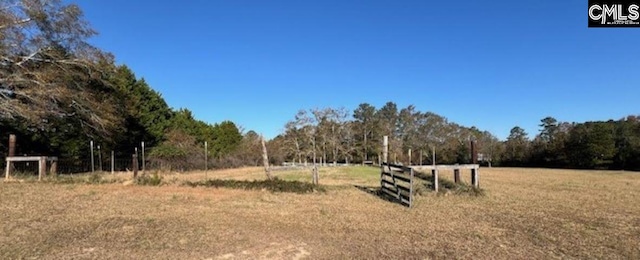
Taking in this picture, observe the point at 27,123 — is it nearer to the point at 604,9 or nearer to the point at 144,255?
the point at 144,255

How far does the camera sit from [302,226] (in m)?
7.62

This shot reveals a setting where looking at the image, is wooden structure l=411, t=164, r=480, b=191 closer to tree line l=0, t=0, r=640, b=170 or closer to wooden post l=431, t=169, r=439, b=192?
wooden post l=431, t=169, r=439, b=192

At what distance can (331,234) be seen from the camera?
22.9ft

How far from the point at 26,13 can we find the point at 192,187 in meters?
12.2

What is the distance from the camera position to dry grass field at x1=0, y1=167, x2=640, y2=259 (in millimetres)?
5781

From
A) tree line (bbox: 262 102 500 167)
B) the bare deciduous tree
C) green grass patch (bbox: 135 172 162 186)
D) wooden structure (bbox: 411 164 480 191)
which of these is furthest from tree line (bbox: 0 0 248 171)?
tree line (bbox: 262 102 500 167)

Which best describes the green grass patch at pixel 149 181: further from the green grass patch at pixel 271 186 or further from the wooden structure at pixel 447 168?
the wooden structure at pixel 447 168

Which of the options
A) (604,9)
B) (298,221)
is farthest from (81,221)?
(604,9)

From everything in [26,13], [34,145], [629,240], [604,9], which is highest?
[26,13]

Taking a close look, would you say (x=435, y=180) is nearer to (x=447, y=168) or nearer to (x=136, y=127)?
(x=447, y=168)

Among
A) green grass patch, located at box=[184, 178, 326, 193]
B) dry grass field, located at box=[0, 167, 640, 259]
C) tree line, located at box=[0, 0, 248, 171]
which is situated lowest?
dry grass field, located at box=[0, 167, 640, 259]

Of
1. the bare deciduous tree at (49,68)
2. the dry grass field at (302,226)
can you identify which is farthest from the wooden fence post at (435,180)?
the bare deciduous tree at (49,68)

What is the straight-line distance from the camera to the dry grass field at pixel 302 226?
5781 millimetres

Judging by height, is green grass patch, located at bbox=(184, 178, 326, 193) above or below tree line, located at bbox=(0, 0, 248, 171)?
below
